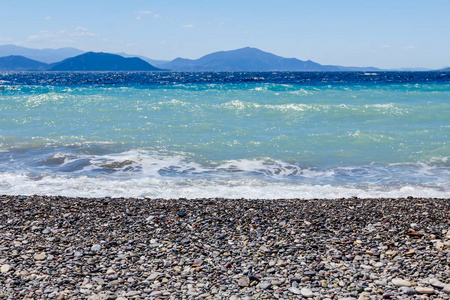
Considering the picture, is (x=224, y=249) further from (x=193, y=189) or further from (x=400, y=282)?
(x=193, y=189)

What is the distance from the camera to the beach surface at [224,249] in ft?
15.9

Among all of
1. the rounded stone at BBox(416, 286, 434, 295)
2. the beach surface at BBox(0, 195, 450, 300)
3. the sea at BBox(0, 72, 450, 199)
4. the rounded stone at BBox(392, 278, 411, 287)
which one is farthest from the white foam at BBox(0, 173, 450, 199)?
the rounded stone at BBox(416, 286, 434, 295)

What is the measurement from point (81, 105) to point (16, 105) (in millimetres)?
5233

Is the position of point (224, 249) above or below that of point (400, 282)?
below

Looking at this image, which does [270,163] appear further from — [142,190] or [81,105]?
[81,105]

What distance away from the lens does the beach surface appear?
484cm

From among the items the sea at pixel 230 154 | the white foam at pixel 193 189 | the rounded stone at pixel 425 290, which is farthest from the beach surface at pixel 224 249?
the sea at pixel 230 154

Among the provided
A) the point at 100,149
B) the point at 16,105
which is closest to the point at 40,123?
the point at 100,149

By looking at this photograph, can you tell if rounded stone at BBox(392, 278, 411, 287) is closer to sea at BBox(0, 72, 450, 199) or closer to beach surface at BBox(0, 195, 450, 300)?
beach surface at BBox(0, 195, 450, 300)

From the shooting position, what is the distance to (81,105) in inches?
1158

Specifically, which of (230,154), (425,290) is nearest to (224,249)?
(425,290)

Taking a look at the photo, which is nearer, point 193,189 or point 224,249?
point 224,249

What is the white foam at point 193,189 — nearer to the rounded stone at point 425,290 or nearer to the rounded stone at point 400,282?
the rounded stone at point 400,282

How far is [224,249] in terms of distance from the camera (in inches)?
238
